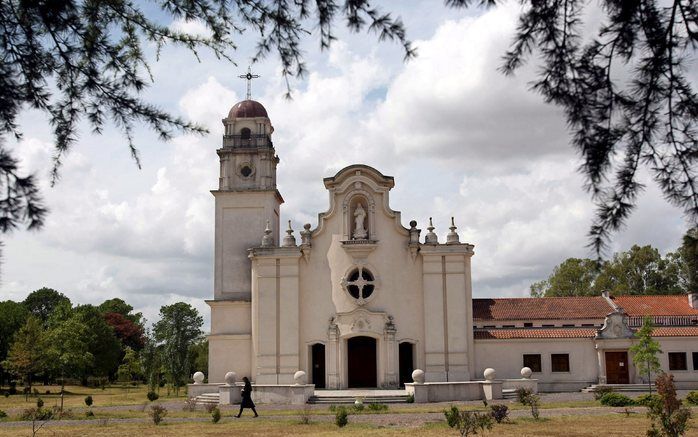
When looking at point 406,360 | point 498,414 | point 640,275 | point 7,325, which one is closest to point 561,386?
point 406,360

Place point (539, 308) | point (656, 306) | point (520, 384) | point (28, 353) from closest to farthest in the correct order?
point (520, 384), point (539, 308), point (656, 306), point (28, 353)

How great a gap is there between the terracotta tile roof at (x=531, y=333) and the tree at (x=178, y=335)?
21.2 meters

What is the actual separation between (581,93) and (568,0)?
2.45 feet

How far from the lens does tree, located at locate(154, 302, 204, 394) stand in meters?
51.4

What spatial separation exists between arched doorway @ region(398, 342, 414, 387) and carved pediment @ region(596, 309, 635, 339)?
938 cm

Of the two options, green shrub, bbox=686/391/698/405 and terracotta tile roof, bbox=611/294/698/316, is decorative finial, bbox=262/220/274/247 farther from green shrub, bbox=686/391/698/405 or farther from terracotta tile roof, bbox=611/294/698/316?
green shrub, bbox=686/391/698/405

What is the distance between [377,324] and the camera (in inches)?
1491

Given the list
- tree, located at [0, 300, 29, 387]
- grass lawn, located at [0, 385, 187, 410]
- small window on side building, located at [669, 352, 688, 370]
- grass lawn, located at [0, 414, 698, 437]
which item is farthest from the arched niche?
tree, located at [0, 300, 29, 387]

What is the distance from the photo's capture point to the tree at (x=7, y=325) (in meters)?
64.3

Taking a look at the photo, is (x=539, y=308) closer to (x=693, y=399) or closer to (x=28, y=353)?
(x=693, y=399)

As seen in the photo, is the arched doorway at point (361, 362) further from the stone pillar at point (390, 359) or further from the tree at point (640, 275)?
the tree at point (640, 275)

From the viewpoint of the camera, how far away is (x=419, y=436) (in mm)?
18625

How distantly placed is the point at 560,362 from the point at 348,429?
21.6 meters

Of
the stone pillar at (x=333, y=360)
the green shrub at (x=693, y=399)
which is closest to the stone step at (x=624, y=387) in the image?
the green shrub at (x=693, y=399)
